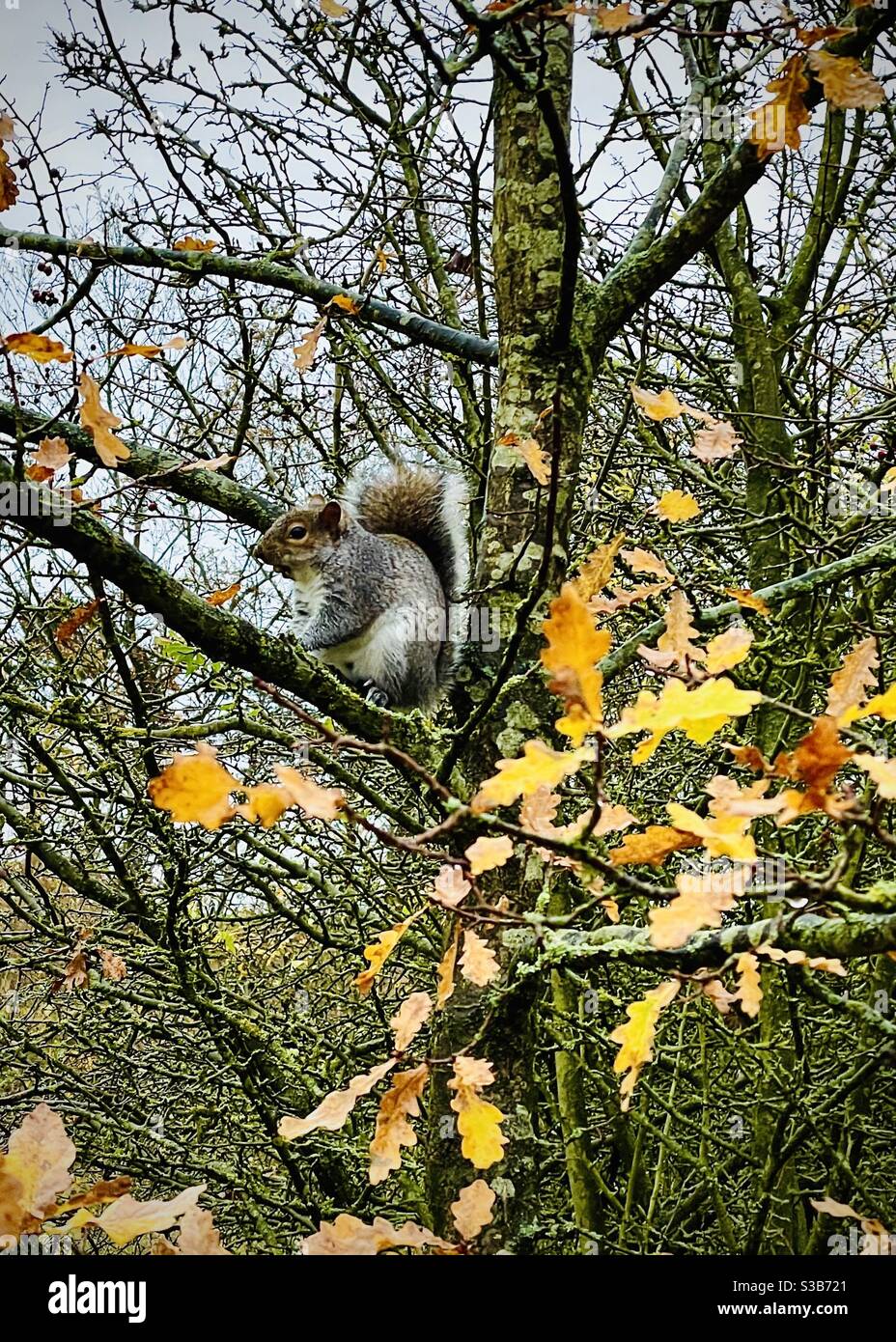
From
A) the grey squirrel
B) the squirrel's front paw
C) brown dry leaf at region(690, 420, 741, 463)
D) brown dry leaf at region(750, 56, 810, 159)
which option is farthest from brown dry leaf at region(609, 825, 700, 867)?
the grey squirrel

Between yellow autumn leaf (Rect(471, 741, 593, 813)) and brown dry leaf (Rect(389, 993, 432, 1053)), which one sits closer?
yellow autumn leaf (Rect(471, 741, 593, 813))

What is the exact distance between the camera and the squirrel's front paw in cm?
335

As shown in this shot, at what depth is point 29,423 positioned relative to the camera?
217 cm

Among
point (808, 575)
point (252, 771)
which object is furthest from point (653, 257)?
point (252, 771)

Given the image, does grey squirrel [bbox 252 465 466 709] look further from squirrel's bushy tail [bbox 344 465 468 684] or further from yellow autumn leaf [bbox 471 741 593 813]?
yellow autumn leaf [bbox 471 741 593 813]

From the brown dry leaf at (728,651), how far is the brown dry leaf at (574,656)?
1.07ft

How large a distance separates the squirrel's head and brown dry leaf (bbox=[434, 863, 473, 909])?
7.60 feet

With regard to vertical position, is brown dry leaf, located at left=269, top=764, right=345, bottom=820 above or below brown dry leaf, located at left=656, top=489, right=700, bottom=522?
below

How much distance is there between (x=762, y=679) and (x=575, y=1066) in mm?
1542

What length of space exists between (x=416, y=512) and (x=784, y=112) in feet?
8.16

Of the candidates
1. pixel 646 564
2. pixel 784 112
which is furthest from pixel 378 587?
pixel 784 112

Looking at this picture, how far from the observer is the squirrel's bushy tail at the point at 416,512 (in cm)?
378

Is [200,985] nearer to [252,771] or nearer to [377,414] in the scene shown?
[252,771]

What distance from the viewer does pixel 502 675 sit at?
1648 millimetres
